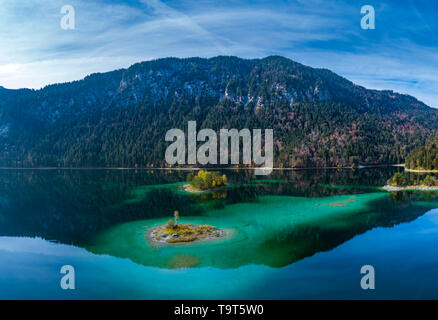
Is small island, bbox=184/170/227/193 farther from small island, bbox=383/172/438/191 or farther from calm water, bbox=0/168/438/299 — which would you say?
small island, bbox=383/172/438/191

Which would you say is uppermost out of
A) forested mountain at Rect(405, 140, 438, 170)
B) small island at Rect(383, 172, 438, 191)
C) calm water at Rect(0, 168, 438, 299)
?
forested mountain at Rect(405, 140, 438, 170)

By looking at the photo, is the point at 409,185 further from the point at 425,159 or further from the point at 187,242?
the point at 187,242

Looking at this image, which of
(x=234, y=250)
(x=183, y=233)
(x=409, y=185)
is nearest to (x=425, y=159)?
(x=409, y=185)

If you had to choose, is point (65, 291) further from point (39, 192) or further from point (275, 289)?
point (39, 192)

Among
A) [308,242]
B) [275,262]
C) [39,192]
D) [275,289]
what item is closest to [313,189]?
[308,242]

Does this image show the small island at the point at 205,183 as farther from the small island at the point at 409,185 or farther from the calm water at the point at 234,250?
the small island at the point at 409,185

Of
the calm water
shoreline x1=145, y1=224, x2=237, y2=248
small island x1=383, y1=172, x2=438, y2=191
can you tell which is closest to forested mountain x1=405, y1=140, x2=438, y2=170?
small island x1=383, y1=172, x2=438, y2=191

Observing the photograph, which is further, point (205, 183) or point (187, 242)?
point (205, 183)
